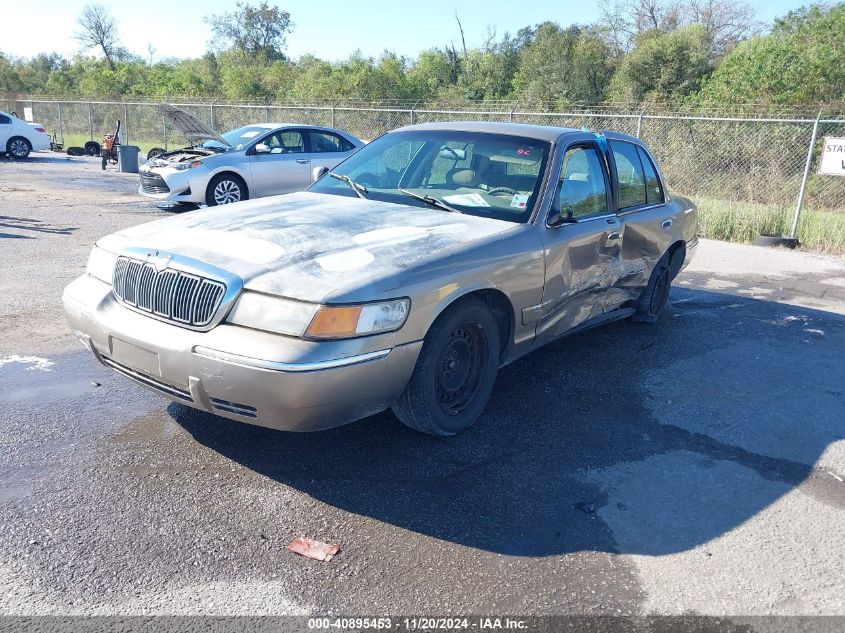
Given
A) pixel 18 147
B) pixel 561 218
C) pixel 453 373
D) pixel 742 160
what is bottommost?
pixel 18 147

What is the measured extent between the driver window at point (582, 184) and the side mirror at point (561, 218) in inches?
0.5

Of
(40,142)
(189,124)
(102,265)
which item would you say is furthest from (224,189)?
(40,142)

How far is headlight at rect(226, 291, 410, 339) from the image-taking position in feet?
10.5

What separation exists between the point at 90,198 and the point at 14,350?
33.1 feet

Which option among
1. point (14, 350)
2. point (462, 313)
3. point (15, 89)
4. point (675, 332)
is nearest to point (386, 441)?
point (462, 313)

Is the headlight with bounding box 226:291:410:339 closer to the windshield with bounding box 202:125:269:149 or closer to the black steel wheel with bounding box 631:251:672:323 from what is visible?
the black steel wheel with bounding box 631:251:672:323

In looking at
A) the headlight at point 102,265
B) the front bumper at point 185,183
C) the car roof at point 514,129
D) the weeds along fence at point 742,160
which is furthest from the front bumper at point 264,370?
the weeds along fence at point 742,160

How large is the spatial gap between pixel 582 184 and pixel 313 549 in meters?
3.11

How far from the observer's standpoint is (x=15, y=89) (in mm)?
52812

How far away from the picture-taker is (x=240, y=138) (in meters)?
13.3

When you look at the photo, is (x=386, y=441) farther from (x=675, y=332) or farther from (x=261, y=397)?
(x=675, y=332)

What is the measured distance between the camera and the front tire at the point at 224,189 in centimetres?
1227

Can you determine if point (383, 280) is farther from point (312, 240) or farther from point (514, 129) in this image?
point (514, 129)

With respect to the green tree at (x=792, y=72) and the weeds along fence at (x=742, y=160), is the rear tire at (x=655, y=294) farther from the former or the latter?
the green tree at (x=792, y=72)
